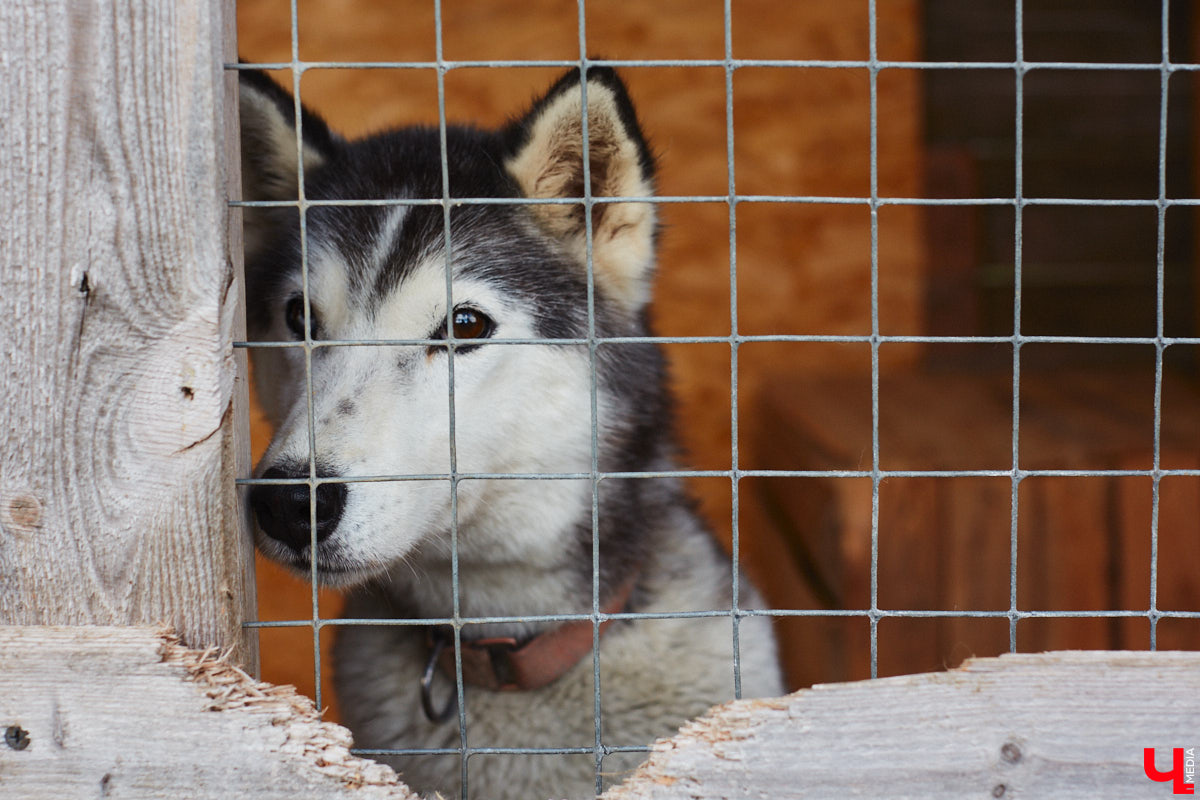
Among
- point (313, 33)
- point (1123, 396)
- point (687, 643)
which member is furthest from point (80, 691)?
point (313, 33)

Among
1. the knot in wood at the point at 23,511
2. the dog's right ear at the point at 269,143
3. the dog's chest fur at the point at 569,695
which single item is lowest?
the dog's chest fur at the point at 569,695

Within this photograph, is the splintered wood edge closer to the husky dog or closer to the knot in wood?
the knot in wood

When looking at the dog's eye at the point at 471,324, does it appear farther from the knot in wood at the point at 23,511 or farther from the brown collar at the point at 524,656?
the knot in wood at the point at 23,511

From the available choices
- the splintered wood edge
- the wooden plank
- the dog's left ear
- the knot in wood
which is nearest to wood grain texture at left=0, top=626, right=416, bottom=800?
the splintered wood edge

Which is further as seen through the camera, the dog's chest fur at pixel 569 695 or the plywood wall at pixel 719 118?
the plywood wall at pixel 719 118

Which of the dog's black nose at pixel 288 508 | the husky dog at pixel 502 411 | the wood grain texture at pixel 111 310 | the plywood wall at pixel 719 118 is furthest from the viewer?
the plywood wall at pixel 719 118

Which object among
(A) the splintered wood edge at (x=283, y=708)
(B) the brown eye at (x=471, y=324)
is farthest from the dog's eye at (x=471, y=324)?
(A) the splintered wood edge at (x=283, y=708)

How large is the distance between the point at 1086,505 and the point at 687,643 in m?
1.44

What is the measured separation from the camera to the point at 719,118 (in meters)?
5.22

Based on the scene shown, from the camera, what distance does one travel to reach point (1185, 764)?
130cm

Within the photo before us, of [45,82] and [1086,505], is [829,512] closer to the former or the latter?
[1086,505]

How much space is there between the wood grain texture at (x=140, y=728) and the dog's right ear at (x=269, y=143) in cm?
110

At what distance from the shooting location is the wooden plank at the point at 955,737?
4.26 feet

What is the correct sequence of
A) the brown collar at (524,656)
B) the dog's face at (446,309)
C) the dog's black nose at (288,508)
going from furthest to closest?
1. the brown collar at (524,656)
2. the dog's face at (446,309)
3. the dog's black nose at (288,508)
